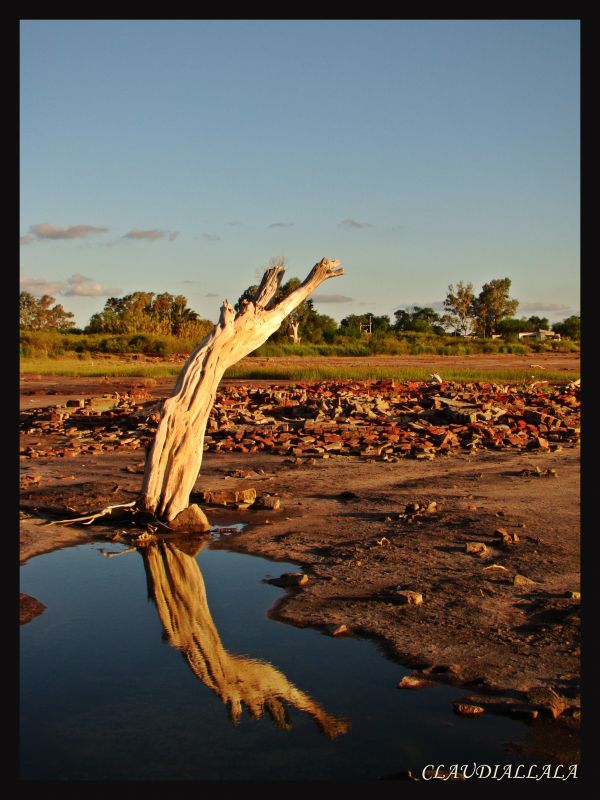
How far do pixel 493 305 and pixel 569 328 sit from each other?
928cm

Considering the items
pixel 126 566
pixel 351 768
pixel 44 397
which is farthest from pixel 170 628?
pixel 44 397

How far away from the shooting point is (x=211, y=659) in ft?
17.3

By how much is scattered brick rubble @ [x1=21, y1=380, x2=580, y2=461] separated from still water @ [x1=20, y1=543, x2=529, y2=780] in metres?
7.05

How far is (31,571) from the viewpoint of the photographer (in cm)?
719

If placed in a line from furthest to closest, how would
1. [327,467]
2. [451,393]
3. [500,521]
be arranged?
[451,393], [327,467], [500,521]

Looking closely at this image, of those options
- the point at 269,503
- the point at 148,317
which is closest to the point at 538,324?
the point at 148,317

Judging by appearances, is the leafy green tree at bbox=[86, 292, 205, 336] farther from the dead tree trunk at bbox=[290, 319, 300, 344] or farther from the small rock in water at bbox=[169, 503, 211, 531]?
the small rock in water at bbox=[169, 503, 211, 531]

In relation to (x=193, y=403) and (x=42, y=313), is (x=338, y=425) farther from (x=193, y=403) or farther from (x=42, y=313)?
(x=42, y=313)

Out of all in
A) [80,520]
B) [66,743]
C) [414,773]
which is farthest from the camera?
[80,520]

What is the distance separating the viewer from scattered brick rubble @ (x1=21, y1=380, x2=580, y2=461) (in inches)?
541

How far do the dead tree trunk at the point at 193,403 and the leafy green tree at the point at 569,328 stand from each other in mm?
59506
